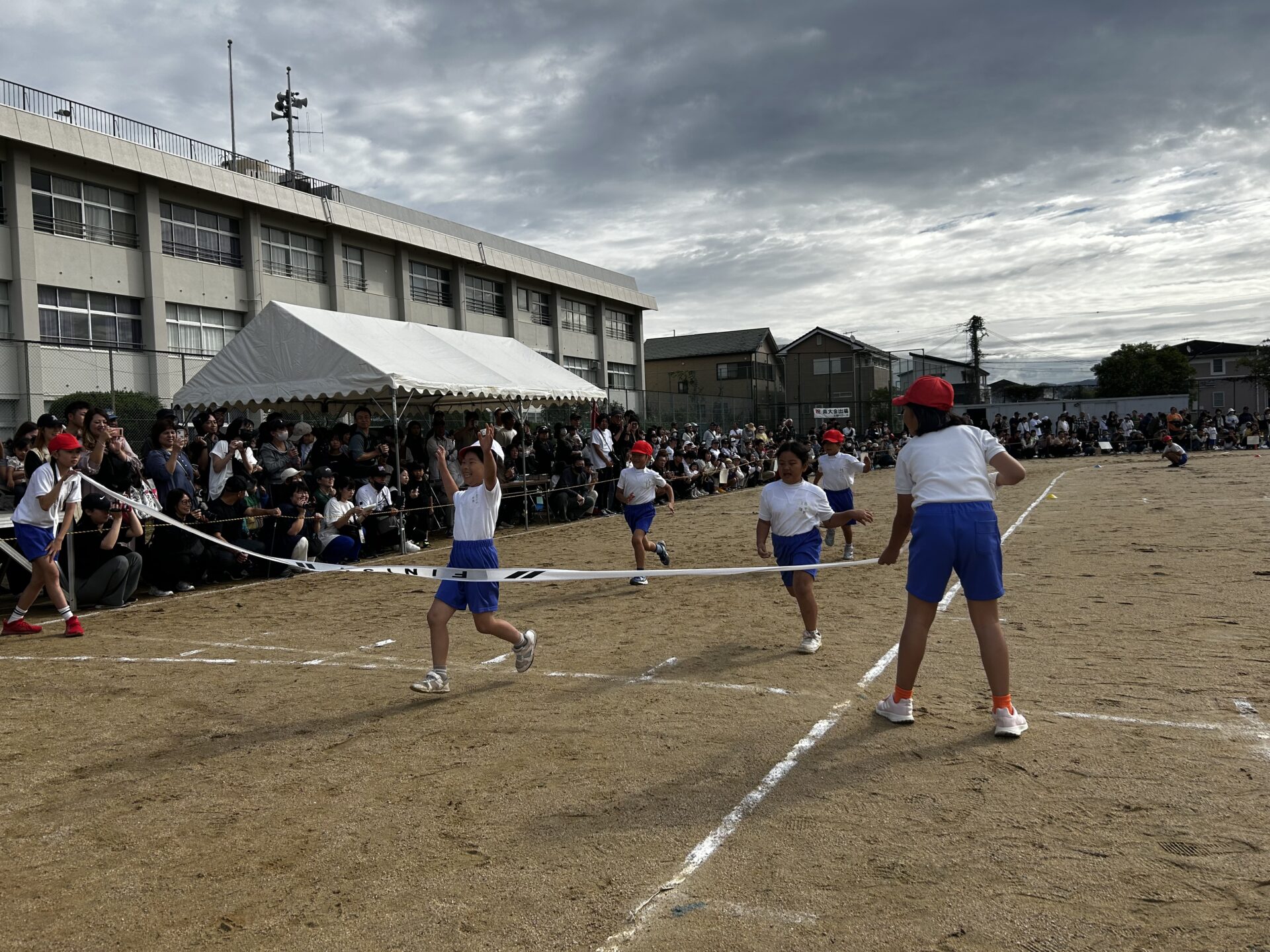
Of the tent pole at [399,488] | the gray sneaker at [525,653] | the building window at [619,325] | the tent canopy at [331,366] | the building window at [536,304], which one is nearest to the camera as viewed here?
the gray sneaker at [525,653]

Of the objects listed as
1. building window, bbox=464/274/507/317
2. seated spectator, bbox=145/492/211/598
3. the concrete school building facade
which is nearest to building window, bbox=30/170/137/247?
the concrete school building facade

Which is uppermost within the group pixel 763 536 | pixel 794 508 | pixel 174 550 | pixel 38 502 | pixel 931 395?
pixel 931 395

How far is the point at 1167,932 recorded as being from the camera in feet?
10.1

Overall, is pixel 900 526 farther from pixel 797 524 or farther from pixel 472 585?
pixel 472 585

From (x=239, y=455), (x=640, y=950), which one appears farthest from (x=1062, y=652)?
(x=239, y=455)

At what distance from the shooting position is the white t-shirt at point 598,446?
20344mm

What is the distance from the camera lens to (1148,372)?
251 feet

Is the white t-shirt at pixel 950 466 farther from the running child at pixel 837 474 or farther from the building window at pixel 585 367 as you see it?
the building window at pixel 585 367

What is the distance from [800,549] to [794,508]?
335 mm

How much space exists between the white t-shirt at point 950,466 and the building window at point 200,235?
94.5 feet

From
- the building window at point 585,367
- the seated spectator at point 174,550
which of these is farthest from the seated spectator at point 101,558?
the building window at point 585,367

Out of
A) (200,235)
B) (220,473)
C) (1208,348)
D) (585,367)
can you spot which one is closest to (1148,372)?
(1208,348)

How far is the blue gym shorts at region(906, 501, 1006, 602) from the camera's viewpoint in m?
4.89

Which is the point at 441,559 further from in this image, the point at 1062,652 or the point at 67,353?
the point at 67,353
